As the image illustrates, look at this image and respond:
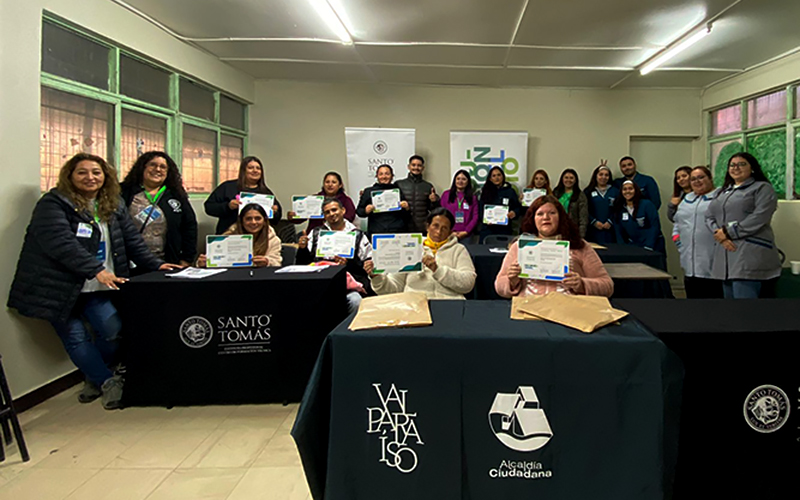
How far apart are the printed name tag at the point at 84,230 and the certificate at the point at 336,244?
4.42 feet

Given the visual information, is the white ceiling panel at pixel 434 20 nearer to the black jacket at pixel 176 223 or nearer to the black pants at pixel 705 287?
the black jacket at pixel 176 223

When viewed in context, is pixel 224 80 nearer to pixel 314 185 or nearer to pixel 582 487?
pixel 314 185

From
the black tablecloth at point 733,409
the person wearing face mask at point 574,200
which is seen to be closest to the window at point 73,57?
the black tablecloth at point 733,409

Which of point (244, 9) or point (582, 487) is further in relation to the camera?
point (244, 9)

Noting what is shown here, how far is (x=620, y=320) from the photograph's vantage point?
1.44 metres

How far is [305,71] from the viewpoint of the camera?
5.18 m

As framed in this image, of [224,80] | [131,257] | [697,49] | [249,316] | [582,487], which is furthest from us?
[224,80]

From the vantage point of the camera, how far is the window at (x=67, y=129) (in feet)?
9.01

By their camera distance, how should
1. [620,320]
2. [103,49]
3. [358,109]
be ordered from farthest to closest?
[358,109] < [103,49] < [620,320]

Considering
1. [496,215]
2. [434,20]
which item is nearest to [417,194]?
[496,215]

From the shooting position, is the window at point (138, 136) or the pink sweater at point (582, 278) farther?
the window at point (138, 136)

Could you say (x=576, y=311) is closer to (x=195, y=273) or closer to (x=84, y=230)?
(x=195, y=273)

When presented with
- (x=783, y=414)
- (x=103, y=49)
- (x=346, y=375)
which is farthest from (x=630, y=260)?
(x=103, y=49)

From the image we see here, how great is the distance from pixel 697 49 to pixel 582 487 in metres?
4.74
